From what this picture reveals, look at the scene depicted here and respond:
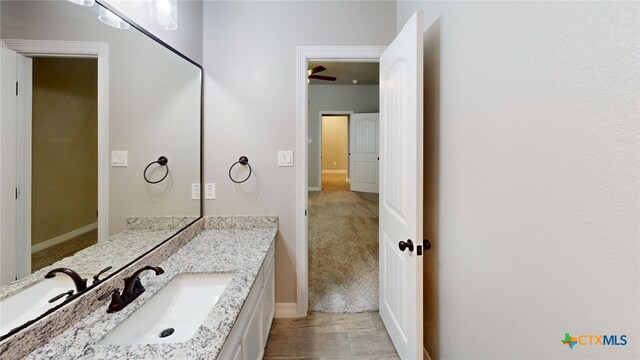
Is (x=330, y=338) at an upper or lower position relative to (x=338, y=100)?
lower

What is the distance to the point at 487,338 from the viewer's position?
1024 millimetres

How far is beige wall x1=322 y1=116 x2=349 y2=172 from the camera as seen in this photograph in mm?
10711

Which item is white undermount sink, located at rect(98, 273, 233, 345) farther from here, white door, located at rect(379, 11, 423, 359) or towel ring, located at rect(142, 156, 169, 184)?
white door, located at rect(379, 11, 423, 359)

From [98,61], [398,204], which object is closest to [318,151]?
[398,204]

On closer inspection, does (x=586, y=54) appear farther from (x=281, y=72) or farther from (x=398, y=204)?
(x=281, y=72)

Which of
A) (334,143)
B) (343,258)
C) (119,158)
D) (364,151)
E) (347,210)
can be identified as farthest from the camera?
(334,143)

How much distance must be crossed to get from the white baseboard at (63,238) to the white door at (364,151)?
6388 mm

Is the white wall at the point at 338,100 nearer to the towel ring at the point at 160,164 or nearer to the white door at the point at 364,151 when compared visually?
the white door at the point at 364,151

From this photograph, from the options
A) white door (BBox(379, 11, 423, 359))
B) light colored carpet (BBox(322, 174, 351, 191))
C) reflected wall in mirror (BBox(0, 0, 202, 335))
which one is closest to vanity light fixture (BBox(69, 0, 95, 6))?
reflected wall in mirror (BBox(0, 0, 202, 335))

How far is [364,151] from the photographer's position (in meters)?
7.16

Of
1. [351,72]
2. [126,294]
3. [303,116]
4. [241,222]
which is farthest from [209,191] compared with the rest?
[351,72]

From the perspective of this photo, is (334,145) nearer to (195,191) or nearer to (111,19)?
(195,191)

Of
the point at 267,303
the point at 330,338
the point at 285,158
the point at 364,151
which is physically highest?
the point at 364,151

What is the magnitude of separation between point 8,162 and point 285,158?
4.70 ft
